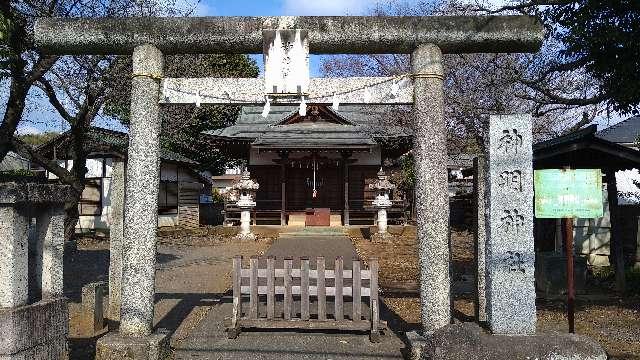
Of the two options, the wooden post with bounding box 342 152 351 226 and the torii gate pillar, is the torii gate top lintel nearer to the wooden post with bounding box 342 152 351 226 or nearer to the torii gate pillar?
the torii gate pillar

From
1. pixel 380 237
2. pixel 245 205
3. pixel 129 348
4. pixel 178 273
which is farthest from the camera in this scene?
pixel 245 205

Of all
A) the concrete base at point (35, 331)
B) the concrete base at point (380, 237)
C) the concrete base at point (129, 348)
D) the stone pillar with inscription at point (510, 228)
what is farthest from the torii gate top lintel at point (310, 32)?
the concrete base at point (380, 237)

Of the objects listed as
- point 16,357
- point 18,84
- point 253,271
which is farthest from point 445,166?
point 18,84

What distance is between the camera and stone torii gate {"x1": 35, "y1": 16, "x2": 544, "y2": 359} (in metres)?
5.21

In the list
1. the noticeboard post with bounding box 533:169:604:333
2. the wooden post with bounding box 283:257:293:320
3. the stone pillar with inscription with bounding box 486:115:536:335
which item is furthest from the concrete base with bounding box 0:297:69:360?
the noticeboard post with bounding box 533:169:604:333

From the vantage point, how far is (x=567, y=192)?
5.52 metres

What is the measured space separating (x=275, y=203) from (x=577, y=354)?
61.4 ft

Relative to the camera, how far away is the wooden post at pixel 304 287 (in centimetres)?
601

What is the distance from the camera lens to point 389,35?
5.38 metres

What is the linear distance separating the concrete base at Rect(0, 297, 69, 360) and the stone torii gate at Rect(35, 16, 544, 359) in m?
0.75

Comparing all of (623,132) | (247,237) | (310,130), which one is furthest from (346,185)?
(623,132)

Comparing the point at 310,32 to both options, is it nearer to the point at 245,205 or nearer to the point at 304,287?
the point at 304,287

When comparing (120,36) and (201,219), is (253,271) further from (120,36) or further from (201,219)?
(201,219)

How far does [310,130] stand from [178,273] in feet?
38.6
